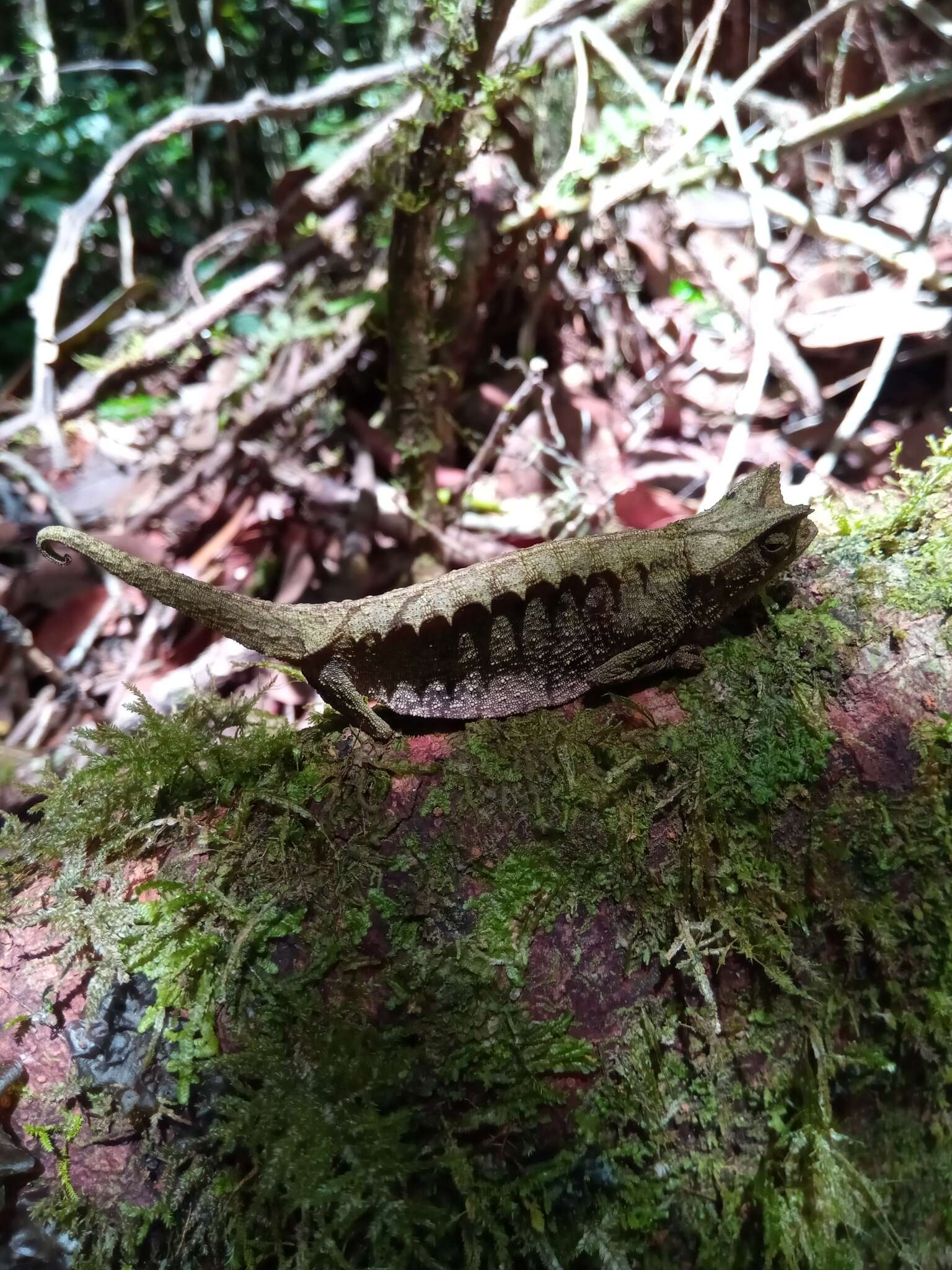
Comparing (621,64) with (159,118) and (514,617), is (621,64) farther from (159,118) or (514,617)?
(159,118)

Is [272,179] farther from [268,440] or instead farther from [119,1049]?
[119,1049]

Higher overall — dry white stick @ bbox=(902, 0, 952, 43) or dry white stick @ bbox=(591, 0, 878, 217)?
dry white stick @ bbox=(902, 0, 952, 43)

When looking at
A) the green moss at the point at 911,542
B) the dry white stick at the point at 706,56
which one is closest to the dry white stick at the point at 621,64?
the dry white stick at the point at 706,56

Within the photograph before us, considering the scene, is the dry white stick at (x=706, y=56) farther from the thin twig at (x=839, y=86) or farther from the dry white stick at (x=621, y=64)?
the thin twig at (x=839, y=86)

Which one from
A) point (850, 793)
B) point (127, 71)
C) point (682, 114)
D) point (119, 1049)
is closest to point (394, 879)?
point (119, 1049)

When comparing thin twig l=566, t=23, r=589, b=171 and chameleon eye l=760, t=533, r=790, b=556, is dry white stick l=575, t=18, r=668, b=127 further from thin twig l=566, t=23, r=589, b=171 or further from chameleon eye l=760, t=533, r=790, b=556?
chameleon eye l=760, t=533, r=790, b=556

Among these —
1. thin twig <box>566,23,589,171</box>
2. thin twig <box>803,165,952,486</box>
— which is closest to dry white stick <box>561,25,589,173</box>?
thin twig <box>566,23,589,171</box>
